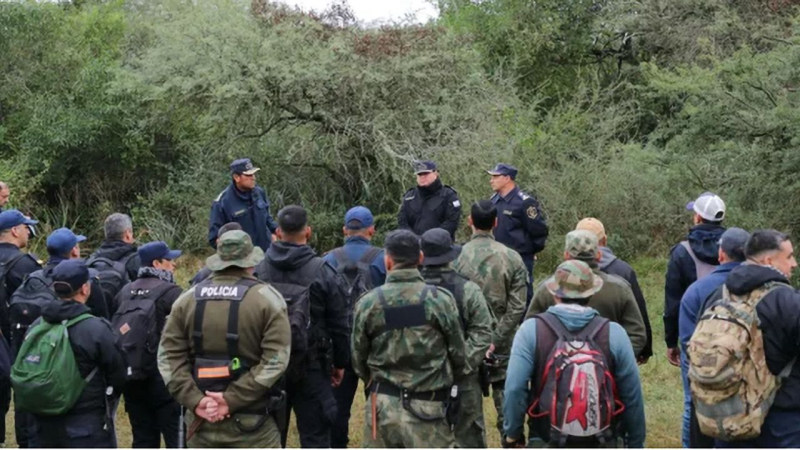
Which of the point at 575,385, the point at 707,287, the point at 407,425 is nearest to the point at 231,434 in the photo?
the point at 407,425

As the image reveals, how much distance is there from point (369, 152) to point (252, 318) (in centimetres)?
1011

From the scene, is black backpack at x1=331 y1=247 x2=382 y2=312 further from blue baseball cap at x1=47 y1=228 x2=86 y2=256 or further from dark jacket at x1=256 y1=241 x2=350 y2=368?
blue baseball cap at x1=47 y1=228 x2=86 y2=256

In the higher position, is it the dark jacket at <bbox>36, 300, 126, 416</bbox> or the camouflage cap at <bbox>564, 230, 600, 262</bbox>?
the camouflage cap at <bbox>564, 230, 600, 262</bbox>

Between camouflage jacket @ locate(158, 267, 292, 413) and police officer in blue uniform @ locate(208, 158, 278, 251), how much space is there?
362 cm

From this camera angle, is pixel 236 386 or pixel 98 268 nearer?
pixel 236 386

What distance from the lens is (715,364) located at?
16.0 ft

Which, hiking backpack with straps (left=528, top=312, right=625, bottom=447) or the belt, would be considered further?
the belt

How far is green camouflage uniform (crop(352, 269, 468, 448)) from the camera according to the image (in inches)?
208

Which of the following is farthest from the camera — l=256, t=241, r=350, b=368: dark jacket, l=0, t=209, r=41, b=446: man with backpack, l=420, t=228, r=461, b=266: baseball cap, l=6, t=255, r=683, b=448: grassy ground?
l=6, t=255, r=683, b=448: grassy ground

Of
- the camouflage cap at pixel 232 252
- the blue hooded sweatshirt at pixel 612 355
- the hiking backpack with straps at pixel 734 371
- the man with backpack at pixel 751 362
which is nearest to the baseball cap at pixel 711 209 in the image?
the man with backpack at pixel 751 362

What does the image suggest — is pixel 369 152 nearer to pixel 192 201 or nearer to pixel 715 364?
pixel 192 201

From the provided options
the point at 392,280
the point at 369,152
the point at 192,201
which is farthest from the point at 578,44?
the point at 392,280

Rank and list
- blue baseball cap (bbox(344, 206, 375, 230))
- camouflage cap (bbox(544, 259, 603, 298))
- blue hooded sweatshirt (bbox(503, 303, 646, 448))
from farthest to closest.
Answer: blue baseball cap (bbox(344, 206, 375, 230)) < camouflage cap (bbox(544, 259, 603, 298)) < blue hooded sweatshirt (bbox(503, 303, 646, 448))

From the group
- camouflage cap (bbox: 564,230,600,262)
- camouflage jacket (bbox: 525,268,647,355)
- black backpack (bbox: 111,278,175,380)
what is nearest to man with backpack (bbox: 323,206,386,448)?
black backpack (bbox: 111,278,175,380)
